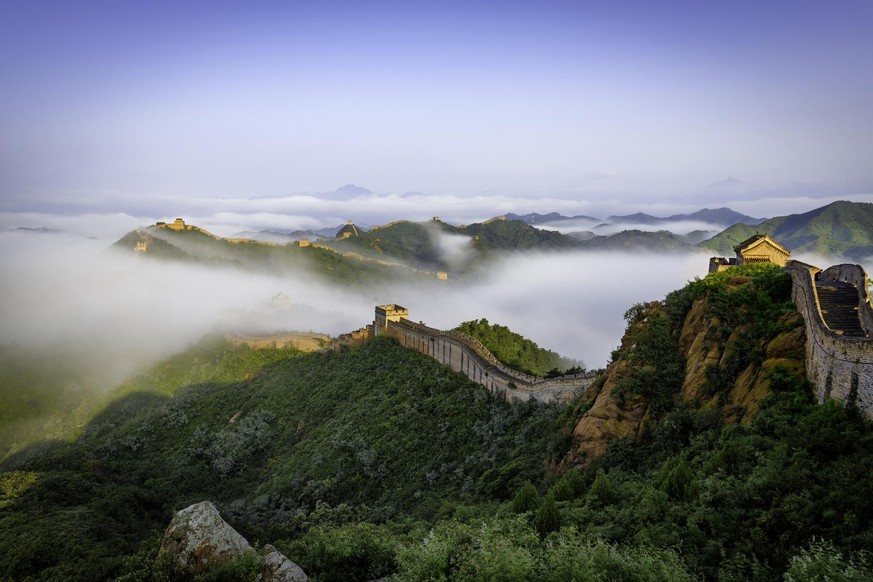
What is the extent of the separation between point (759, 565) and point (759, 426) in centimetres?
592

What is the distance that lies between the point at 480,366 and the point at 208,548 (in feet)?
77.3

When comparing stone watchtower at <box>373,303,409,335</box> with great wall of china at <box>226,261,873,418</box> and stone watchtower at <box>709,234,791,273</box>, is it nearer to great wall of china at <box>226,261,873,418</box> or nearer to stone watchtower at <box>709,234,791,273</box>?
great wall of china at <box>226,261,873,418</box>

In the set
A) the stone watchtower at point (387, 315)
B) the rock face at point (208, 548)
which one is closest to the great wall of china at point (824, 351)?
the stone watchtower at point (387, 315)

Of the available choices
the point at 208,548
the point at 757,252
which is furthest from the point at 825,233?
the point at 208,548

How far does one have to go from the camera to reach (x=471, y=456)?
29625 millimetres

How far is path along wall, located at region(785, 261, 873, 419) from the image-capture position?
13.1m

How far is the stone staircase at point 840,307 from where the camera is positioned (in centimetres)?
1704

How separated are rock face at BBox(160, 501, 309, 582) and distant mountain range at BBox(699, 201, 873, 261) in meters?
112

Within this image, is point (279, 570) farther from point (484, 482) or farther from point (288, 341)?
point (288, 341)

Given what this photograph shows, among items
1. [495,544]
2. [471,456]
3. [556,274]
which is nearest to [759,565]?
[495,544]

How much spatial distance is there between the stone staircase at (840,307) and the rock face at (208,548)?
16780 mm

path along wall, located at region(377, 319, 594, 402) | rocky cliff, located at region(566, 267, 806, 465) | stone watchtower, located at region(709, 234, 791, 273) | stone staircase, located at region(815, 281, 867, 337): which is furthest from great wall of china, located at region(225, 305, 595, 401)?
stone staircase, located at region(815, 281, 867, 337)

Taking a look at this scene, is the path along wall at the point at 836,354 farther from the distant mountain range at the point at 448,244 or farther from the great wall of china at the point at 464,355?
the distant mountain range at the point at 448,244

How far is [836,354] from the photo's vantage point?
14234 millimetres
